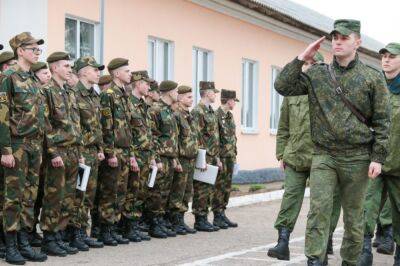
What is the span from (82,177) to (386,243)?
348 cm

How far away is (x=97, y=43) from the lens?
46.3 feet

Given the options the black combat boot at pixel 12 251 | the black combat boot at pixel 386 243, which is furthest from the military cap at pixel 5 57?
the black combat boot at pixel 386 243

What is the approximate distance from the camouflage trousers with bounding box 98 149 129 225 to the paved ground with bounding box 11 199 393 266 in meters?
0.41

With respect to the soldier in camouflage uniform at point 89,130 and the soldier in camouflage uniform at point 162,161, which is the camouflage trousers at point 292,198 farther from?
the soldier in camouflage uniform at point 162,161

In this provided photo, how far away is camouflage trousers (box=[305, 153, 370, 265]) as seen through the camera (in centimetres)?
658

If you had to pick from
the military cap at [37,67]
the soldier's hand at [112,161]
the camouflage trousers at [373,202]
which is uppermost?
the military cap at [37,67]

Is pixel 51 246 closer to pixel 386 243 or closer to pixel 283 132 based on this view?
pixel 283 132

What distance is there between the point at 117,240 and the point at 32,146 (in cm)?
208

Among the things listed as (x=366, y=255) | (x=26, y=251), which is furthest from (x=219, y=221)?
(x=26, y=251)

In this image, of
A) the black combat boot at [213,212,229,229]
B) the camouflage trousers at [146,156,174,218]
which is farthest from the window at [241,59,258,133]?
the camouflage trousers at [146,156,174,218]

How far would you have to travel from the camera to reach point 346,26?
668cm

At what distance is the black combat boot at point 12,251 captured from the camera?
765 cm

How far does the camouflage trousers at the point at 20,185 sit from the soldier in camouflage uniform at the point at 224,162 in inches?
160

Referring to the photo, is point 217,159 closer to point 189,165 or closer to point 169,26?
point 189,165
